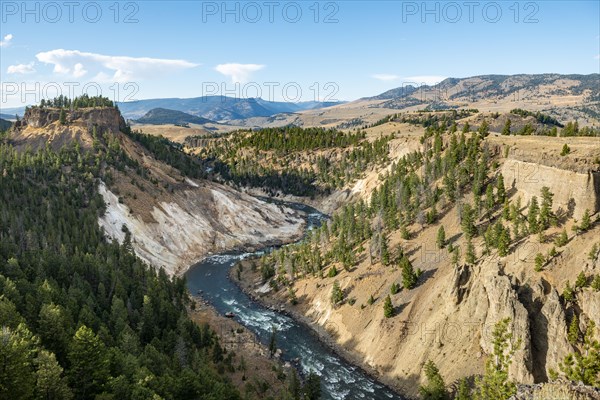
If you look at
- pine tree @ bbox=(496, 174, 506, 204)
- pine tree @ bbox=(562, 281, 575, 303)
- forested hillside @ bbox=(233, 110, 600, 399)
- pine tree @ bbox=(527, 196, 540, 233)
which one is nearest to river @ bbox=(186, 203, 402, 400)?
forested hillside @ bbox=(233, 110, 600, 399)

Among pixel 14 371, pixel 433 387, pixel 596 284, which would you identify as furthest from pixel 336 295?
pixel 14 371

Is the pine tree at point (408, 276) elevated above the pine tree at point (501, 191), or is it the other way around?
the pine tree at point (501, 191)

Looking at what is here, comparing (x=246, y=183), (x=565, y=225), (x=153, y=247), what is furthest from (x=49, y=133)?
(x=565, y=225)

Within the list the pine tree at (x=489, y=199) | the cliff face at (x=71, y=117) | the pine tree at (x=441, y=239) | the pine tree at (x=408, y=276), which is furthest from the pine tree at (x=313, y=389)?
the cliff face at (x=71, y=117)

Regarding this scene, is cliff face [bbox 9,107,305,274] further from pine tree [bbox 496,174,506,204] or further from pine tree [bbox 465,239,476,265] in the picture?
pine tree [bbox 496,174,506,204]

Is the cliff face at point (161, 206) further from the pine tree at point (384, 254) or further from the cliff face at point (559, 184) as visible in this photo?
the cliff face at point (559, 184)

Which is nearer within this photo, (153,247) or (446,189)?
(446,189)

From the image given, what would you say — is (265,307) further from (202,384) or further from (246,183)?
(246,183)
